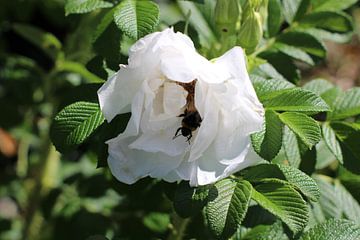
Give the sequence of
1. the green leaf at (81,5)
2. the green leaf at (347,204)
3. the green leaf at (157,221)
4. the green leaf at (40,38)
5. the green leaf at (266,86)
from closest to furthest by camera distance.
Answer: the green leaf at (266,86) → the green leaf at (81,5) → the green leaf at (347,204) → the green leaf at (157,221) → the green leaf at (40,38)

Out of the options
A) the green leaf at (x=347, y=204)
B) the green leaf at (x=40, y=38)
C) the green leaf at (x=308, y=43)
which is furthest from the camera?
the green leaf at (x=40, y=38)

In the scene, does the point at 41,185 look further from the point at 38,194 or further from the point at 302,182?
the point at 302,182

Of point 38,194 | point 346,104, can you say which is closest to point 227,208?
point 346,104

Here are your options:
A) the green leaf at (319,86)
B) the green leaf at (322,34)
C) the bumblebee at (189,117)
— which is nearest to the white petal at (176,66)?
the bumblebee at (189,117)

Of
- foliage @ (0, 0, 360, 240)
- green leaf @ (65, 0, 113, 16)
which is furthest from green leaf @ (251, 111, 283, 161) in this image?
green leaf @ (65, 0, 113, 16)

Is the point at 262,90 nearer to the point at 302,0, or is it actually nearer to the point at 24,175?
the point at 302,0

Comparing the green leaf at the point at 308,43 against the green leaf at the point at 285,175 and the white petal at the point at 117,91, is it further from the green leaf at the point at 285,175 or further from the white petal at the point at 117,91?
the white petal at the point at 117,91
